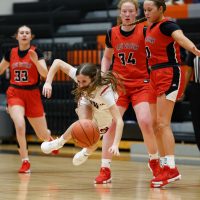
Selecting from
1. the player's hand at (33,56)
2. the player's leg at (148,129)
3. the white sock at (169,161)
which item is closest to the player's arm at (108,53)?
the player's leg at (148,129)

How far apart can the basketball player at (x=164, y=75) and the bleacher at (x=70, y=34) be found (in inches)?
183

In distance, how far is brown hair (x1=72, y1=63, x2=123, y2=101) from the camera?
23.1ft

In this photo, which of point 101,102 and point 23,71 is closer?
point 101,102

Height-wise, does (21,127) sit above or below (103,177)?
above

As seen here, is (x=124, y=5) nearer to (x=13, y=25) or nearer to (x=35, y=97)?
(x=35, y=97)

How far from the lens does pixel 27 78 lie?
9.17 metres

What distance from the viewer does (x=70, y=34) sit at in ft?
51.3

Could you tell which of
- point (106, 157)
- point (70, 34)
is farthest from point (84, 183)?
point (70, 34)

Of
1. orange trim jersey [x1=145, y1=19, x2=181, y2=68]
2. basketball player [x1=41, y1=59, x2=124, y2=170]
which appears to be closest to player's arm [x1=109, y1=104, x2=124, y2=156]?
basketball player [x1=41, y1=59, x2=124, y2=170]

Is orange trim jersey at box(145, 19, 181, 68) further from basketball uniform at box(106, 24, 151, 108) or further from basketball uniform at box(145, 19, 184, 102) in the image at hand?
basketball uniform at box(106, 24, 151, 108)

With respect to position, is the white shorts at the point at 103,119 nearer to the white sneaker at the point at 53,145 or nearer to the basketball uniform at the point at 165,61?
the white sneaker at the point at 53,145

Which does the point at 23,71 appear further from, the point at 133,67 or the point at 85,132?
the point at 85,132

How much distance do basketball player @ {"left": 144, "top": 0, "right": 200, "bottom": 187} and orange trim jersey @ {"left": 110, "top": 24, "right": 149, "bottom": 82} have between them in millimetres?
308

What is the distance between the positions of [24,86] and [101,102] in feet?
7.17
